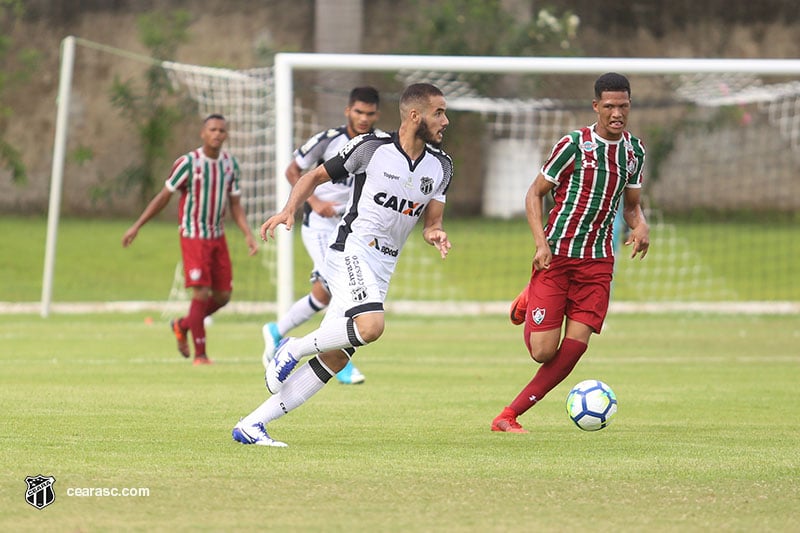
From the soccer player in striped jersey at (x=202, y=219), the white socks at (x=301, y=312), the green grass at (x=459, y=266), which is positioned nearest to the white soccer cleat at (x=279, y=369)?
the white socks at (x=301, y=312)

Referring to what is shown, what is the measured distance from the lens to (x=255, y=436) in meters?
7.75

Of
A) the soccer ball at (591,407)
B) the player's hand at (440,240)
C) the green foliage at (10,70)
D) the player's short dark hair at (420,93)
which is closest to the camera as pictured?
the player's hand at (440,240)

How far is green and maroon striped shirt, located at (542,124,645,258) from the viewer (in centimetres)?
868

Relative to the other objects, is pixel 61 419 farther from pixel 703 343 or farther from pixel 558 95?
pixel 558 95

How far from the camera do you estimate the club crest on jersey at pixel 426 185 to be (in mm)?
8180

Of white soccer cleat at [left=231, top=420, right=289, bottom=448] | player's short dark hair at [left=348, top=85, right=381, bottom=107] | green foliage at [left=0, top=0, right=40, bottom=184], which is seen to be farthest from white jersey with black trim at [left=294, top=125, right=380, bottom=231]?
green foliage at [left=0, top=0, right=40, bottom=184]

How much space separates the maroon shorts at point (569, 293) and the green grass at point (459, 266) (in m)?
11.7

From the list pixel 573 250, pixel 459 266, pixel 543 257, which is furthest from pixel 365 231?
pixel 459 266

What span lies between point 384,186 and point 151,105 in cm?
2052

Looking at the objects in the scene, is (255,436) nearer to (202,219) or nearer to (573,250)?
(573,250)

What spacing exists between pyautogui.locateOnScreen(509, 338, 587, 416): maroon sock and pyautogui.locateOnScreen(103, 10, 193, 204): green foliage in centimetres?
1944

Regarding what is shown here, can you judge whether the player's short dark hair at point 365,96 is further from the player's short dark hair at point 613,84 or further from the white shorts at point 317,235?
the player's short dark hair at point 613,84

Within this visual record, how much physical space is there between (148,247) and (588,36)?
1132 cm

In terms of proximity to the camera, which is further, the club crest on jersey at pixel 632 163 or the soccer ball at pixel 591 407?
the club crest on jersey at pixel 632 163
